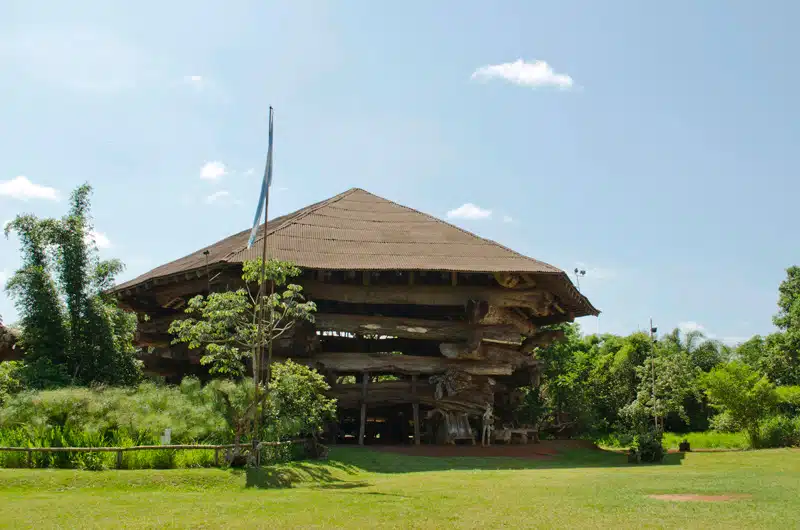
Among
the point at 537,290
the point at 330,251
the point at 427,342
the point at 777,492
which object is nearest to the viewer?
the point at 777,492

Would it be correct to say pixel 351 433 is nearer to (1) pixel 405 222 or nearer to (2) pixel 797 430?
(1) pixel 405 222

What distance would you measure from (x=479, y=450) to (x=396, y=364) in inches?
136

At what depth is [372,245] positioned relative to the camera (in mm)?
22969

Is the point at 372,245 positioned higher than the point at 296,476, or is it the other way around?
the point at 372,245

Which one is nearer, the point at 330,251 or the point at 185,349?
the point at 330,251

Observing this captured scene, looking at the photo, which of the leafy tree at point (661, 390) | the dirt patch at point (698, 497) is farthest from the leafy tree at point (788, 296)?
the dirt patch at point (698, 497)

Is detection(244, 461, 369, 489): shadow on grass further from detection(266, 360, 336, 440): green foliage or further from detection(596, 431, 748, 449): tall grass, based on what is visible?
detection(596, 431, 748, 449): tall grass

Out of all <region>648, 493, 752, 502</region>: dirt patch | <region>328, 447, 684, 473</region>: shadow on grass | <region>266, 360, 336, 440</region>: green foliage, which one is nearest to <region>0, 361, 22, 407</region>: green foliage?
<region>266, 360, 336, 440</region>: green foliage

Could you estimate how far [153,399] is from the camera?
1606 centimetres

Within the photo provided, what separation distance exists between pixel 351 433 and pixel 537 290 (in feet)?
29.4

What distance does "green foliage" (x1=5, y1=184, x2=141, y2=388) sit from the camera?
24500mm

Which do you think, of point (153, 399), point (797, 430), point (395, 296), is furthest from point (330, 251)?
point (797, 430)

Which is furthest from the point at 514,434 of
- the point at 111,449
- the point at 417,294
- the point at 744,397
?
the point at 111,449

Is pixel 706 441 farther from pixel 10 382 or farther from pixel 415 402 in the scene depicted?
pixel 10 382
